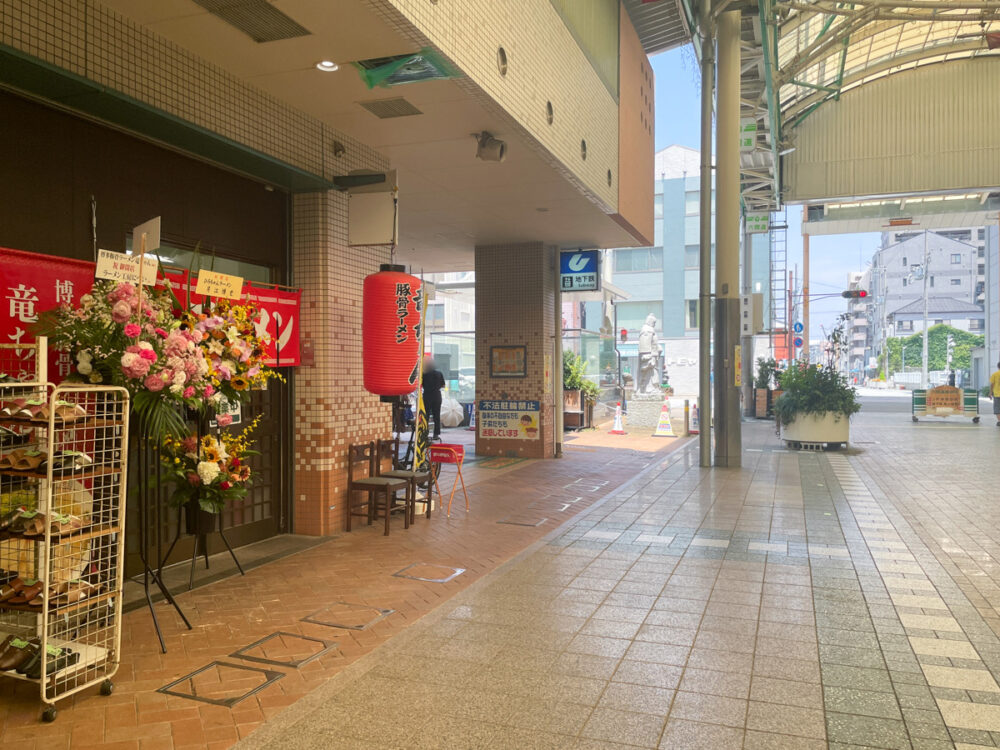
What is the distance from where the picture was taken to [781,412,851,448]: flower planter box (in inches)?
569

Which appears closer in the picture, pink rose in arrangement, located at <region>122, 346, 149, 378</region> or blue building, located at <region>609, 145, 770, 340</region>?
pink rose in arrangement, located at <region>122, 346, 149, 378</region>

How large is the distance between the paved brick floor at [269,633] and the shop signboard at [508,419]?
4.76m

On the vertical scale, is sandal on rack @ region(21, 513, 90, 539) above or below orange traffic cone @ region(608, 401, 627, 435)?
above

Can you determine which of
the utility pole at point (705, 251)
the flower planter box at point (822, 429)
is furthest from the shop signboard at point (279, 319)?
the flower planter box at point (822, 429)

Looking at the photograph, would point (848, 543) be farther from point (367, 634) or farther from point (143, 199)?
point (143, 199)

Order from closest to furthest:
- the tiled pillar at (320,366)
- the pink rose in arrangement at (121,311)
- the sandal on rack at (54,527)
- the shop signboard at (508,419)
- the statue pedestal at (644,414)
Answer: the sandal on rack at (54,527) < the pink rose in arrangement at (121,311) < the tiled pillar at (320,366) < the shop signboard at (508,419) < the statue pedestal at (644,414)

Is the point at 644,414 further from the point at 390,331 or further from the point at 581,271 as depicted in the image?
the point at 390,331

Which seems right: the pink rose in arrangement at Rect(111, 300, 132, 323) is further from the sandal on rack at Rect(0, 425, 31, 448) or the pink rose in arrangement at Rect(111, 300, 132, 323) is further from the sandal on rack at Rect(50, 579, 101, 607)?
the sandal on rack at Rect(50, 579, 101, 607)

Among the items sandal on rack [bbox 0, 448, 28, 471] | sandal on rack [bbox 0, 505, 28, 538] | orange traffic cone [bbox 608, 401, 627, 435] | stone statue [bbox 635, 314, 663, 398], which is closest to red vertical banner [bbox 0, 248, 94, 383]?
sandal on rack [bbox 0, 448, 28, 471]

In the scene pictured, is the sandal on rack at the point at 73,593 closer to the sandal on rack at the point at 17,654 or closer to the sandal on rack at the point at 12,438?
the sandal on rack at the point at 17,654

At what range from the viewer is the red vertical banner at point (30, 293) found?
420 cm

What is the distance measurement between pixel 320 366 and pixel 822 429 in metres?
11.1

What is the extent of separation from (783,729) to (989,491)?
805 cm

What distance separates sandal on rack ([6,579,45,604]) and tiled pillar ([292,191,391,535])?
3.55 meters
